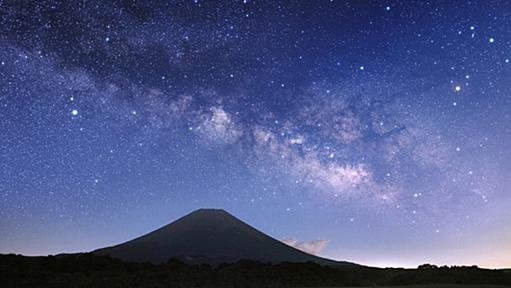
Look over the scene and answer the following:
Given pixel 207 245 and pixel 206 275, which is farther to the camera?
pixel 207 245

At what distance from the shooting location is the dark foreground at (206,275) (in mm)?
20500

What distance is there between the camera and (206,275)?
2286 cm

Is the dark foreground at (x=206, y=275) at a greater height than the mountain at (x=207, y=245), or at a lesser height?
lesser

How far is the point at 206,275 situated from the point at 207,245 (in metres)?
56.9

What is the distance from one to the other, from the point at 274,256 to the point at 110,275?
56.9 m

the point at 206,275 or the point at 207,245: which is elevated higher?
the point at 207,245

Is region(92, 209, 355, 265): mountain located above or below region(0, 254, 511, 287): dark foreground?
above

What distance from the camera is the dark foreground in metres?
20.5

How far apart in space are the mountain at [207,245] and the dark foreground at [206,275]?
136 feet

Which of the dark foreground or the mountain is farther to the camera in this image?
the mountain

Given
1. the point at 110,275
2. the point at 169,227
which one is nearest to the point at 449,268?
the point at 110,275

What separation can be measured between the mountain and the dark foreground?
136ft

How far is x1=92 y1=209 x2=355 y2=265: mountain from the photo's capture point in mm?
72375

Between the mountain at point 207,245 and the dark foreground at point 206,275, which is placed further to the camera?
the mountain at point 207,245
